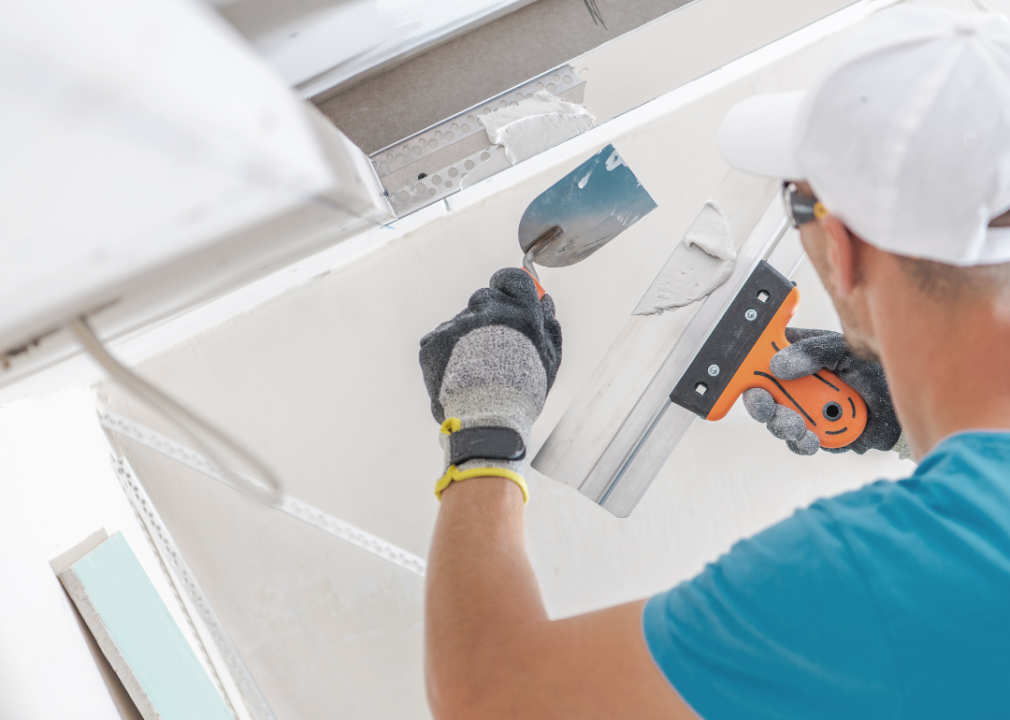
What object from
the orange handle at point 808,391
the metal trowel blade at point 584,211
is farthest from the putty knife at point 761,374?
the metal trowel blade at point 584,211

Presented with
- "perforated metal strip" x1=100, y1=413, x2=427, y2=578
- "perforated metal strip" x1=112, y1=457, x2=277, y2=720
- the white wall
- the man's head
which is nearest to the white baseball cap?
the man's head

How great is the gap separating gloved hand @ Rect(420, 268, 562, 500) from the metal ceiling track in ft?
0.62

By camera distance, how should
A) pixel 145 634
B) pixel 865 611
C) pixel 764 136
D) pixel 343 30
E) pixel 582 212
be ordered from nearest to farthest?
pixel 865 611 < pixel 343 30 < pixel 764 136 < pixel 145 634 < pixel 582 212

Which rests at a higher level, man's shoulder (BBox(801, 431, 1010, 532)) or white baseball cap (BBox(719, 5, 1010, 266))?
white baseball cap (BBox(719, 5, 1010, 266))

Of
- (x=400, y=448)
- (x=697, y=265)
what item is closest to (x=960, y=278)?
(x=697, y=265)

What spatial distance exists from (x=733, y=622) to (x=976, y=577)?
0.22m

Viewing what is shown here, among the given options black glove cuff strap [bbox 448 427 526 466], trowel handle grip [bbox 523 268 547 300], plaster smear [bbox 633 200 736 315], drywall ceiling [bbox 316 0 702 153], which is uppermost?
drywall ceiling [bbox 316 0 702 153]

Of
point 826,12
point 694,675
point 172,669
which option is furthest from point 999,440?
point 172,669

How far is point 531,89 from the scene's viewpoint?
0.99m

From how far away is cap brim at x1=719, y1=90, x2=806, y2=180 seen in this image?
0.73 metres

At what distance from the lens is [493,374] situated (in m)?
0.85

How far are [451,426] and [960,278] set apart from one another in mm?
645

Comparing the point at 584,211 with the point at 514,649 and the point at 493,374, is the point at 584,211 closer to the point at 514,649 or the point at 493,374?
the point at 493,374

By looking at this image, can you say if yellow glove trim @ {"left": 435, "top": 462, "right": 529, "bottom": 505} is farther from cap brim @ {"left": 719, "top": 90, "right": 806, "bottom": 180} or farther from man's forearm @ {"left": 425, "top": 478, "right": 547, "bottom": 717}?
cap brim @ {"left": 719, "top": 90, "right": 806, "bottom": 180}
